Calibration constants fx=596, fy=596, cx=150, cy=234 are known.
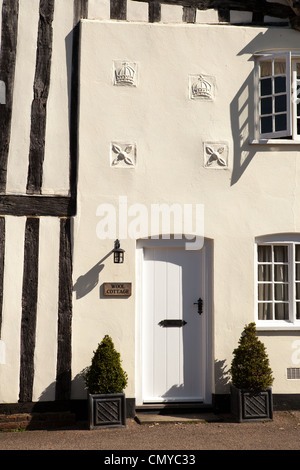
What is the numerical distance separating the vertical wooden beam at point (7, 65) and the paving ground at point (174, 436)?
3.48 meters

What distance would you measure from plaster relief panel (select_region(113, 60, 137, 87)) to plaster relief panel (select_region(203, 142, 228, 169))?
145cm

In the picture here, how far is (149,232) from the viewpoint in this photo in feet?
28.7

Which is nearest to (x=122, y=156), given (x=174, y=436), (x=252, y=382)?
(x=252, y=382)

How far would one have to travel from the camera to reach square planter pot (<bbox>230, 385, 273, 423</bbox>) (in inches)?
320

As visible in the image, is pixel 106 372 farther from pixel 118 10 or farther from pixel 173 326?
pixel 118 10

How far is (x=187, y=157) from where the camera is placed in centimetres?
887

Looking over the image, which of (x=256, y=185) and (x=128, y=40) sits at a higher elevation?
(x=128, y=40)

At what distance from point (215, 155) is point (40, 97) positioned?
8.91 ft

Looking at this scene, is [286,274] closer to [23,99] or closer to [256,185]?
[256,185]

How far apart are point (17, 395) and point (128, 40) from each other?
5.40m

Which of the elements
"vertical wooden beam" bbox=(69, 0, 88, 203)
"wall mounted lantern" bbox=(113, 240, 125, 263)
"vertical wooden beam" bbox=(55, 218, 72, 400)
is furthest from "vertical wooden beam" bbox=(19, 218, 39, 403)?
"wall mounted lantern" bbox=(113, 240, 125, 263)

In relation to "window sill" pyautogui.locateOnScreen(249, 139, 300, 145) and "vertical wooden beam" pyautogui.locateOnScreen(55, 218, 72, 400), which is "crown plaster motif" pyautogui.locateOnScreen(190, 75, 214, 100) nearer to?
"window sill" pyautogui.locateOnScreen(249, 139, 300, 145)
